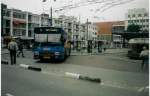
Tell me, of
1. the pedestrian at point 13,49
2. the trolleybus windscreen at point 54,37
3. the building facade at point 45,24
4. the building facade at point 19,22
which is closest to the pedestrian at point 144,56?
the building facade at point 45,24

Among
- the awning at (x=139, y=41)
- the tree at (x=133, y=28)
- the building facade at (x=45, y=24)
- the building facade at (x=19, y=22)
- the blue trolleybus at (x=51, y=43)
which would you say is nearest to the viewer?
the awning at (x=139, y=41)

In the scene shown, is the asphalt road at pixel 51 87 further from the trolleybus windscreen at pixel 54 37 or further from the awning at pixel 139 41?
the trolleybus windscreen at pixel 54 37

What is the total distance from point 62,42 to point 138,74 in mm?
2284

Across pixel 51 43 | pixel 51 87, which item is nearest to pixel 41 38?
pixel 51 43

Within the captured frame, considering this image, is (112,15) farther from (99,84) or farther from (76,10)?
(99,84)

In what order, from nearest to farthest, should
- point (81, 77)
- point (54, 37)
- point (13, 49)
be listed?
point (81, 77), point (54, 37), point (13, 49)

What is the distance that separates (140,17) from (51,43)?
2646 mm

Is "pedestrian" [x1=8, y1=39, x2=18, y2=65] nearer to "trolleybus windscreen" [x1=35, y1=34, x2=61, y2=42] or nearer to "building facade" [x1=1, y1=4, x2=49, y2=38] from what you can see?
"building facade" [x1=1, y1=4, x2=49, y2=38]

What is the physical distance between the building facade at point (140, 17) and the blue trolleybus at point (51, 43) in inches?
69.1

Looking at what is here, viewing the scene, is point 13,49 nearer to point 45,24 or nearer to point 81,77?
point 45,24

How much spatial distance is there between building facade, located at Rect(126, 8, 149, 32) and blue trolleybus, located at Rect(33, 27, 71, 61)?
5.76ft

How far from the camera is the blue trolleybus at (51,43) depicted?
5129 mm

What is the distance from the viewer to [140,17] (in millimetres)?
3254

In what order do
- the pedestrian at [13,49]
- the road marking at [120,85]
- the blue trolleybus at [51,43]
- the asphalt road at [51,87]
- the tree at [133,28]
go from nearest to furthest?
1. the tree at [133,28]
2. the asphalt road at [51,87]
3. the road marking at [120,85]
4. the blue trolleybus at [51,43]
5. the pedestrian at [13,49]
